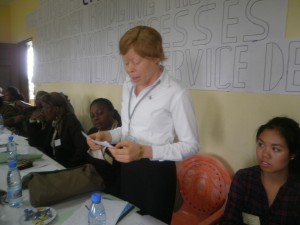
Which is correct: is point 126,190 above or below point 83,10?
below

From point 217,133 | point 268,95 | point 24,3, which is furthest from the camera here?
point 24,3

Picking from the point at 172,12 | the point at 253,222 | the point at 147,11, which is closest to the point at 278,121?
the point at 253,222

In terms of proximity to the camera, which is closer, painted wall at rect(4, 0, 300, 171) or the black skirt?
the black skirt

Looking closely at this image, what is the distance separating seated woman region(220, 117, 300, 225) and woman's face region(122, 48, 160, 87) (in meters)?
0.65

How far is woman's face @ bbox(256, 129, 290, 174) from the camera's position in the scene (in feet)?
4.16

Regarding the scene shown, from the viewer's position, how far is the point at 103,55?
3010 mm

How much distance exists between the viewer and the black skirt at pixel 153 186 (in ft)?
4.36

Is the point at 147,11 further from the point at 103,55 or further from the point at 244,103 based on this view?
the point at 244,103

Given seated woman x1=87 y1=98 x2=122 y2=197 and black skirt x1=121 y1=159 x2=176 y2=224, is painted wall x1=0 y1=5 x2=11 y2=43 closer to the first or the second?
seated woman x1=87 y1=98 x2=122 y2=197

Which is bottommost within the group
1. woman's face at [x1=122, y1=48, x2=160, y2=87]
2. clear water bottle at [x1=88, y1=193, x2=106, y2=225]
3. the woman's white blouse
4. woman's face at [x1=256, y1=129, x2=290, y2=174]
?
clear water bottle at [x1=88, y1=193, x2=106, y2=225]

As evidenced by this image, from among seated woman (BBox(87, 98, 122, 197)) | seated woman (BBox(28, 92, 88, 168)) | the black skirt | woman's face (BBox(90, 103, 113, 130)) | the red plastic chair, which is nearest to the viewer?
the black skirt

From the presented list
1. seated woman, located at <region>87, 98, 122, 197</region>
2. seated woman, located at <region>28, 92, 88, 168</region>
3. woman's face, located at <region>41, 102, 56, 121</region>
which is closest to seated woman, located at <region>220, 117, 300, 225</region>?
seated woman, located at <region>87, 98, 122, 197</region>

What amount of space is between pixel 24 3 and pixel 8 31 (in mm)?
1291

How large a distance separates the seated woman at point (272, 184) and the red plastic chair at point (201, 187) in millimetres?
374
